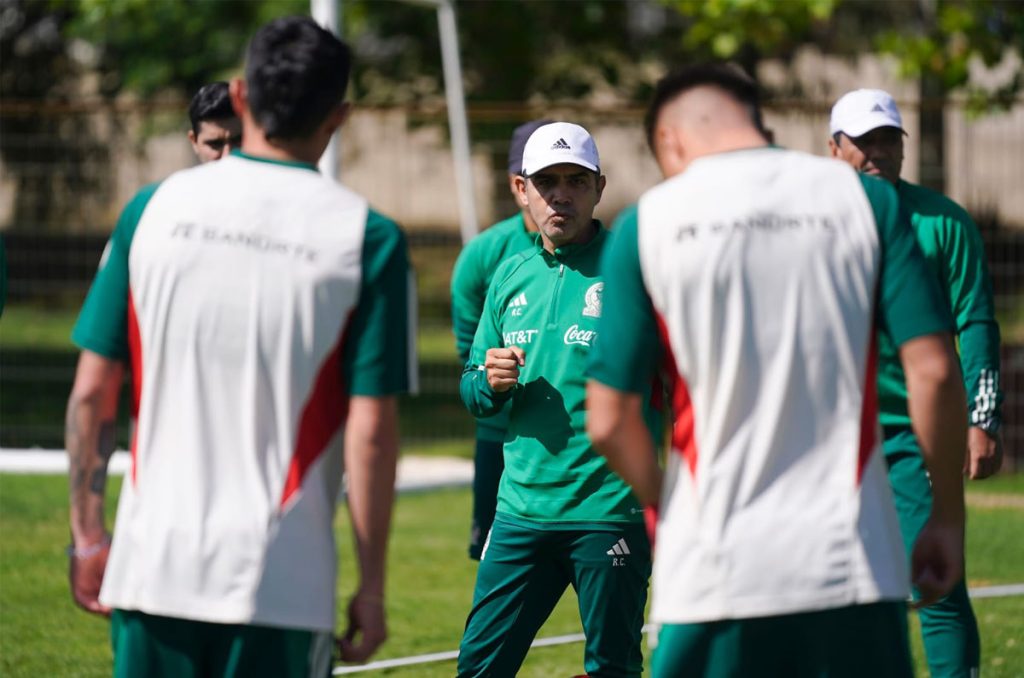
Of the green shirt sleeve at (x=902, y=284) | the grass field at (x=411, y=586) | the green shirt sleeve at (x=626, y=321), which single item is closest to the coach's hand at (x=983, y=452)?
the grass field at (x=411, y=586)

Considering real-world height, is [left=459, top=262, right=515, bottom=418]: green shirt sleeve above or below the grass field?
above

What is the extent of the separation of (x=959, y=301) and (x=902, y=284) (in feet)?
7.20

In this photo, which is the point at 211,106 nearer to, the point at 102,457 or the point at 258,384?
the point at 102,457

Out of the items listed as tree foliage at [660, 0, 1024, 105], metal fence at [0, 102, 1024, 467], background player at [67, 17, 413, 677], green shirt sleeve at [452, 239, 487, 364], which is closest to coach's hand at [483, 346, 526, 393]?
background player at [67, 17, 413, 677]

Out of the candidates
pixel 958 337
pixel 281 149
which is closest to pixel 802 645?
pixel 281 149

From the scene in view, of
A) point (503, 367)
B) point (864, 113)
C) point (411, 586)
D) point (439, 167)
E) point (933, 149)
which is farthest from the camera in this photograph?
point (439, 167)

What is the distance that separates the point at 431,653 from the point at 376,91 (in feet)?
52.3

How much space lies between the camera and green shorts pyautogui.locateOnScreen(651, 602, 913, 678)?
3.37 m

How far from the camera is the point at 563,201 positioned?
5180 millimetres

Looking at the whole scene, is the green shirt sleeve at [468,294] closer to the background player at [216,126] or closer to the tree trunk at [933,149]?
the background player at [216,126]

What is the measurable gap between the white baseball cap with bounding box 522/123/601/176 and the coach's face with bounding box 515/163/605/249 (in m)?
0.03

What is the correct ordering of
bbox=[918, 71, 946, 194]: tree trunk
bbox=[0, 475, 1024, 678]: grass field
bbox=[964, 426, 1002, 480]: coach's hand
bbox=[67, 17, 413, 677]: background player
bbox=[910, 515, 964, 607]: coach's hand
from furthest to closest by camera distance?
1. bbox=[918, 71, 946, 194]: tree trunk
2. bbox=[0, 475, 1024, 678]: grass field
3. bbox=[964, 426, 1002, 480]: coach's hand
4. bbox=[910, 515, 964, 607]: coach's hand
5. bbox=[67, 17, 413, 677]: background player

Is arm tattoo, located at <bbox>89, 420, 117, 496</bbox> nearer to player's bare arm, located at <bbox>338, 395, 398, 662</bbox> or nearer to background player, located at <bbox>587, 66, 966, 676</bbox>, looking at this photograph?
player's bare arm, located at <bbox>338, 395, 398, 662</bbox>

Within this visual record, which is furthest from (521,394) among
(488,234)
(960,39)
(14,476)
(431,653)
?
(960,39)
